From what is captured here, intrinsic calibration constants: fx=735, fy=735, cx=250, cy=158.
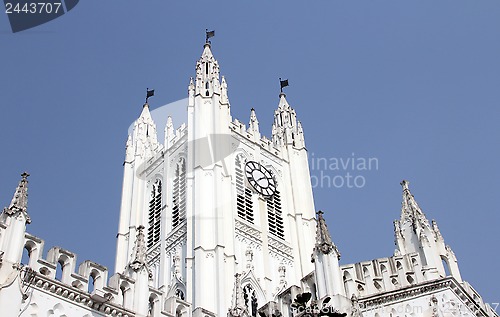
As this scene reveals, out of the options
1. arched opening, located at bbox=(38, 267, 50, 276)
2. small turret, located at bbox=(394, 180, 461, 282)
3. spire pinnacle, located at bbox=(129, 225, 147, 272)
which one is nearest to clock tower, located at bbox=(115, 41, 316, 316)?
small turret, located at bbox=(394, 180, 461, 282)

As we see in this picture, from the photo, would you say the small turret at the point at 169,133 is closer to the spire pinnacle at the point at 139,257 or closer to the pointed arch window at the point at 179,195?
the pointed arch window at the point at 179,195

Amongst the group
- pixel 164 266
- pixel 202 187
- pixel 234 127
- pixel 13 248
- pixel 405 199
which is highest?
pixel 234 127

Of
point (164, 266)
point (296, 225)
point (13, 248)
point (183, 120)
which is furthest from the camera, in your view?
point (183, 120)

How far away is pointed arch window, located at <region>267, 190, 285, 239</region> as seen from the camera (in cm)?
5016

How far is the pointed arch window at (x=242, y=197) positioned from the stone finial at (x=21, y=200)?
2780cm

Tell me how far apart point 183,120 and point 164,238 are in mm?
11998

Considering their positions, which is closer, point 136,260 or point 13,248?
point 13,248

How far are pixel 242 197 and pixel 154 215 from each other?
6472 millimetres

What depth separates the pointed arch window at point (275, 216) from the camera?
50.2 m

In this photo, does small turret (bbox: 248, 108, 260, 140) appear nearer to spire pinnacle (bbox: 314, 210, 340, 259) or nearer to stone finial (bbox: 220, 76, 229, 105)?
stone finial (bbox: 220, 76, 229, 105)

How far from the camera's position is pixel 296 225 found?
169ft

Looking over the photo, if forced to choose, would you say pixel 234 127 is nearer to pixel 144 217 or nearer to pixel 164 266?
pixel 144 217

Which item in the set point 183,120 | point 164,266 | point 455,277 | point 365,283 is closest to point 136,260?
point 365,283

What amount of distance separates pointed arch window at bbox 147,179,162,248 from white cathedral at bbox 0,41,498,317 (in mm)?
98
